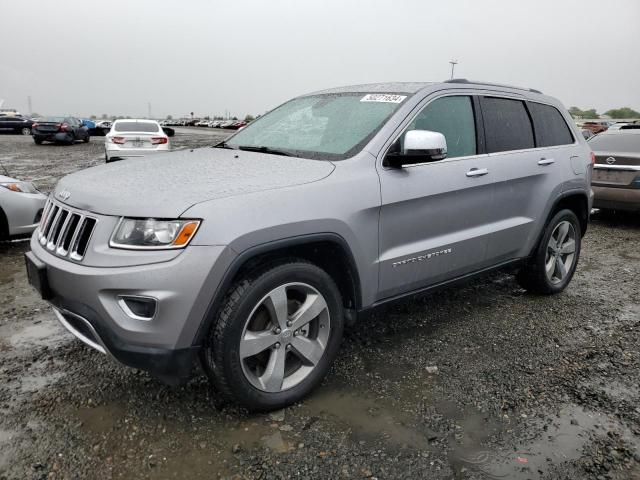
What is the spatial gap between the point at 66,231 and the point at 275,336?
1.15m

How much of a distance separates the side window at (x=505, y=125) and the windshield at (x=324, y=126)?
833 mm

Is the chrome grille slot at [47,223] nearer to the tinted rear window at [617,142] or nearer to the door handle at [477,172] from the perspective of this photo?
the door handle at [477,172]

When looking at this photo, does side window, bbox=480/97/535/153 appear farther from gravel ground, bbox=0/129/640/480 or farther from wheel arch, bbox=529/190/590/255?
gravel ground, bbox=0/129/640/480

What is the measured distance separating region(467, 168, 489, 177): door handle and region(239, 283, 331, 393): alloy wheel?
1410mm

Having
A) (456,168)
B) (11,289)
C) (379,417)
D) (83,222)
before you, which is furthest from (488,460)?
(11,289)

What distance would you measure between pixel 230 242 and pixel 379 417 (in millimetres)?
1223

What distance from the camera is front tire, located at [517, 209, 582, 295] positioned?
4348 mm

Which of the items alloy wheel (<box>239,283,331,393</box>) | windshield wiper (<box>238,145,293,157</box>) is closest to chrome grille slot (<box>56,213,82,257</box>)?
alloy wheel (<box>239,283,331,393</box>)

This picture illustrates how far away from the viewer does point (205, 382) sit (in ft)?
10.0

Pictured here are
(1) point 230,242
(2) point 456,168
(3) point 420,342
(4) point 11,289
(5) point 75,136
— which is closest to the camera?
(1) point 230,242

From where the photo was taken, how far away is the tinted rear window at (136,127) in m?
14.6

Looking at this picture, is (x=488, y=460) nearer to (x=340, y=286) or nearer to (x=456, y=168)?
(x=340, y=286)

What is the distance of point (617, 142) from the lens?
816cm

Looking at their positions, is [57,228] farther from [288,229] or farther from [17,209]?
[17,209]
